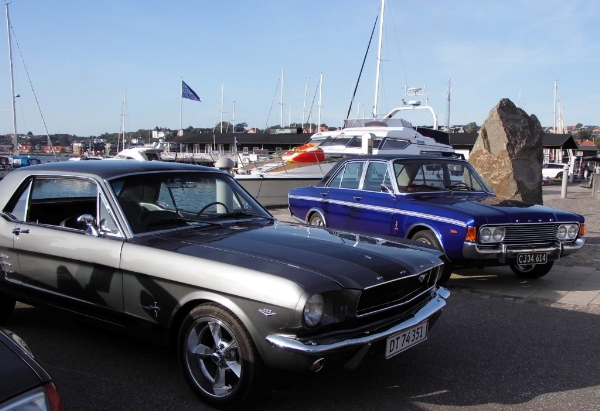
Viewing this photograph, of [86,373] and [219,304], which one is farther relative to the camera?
[86,373]

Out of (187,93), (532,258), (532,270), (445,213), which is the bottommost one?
(532,270)

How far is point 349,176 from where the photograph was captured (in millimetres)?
8430

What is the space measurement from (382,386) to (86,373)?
2.14 meters

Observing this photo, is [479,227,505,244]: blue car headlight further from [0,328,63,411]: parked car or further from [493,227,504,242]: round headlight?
[0,328,63,411]: parked car

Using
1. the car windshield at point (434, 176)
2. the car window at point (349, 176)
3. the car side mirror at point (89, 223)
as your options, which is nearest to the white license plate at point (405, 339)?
the car side mirror at point (89, 223)

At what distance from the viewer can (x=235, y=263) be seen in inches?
134

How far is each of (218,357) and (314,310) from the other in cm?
72

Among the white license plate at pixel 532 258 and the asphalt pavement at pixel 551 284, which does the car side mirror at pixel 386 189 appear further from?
the white license plate at pixel 532 258

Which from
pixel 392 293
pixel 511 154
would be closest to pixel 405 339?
pixel 392 293

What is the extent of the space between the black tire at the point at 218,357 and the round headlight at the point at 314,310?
38cm

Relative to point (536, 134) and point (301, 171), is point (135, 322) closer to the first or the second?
point (536, 134)

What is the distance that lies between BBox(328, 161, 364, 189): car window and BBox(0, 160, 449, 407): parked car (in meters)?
3.43

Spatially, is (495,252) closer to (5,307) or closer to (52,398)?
(5,307)

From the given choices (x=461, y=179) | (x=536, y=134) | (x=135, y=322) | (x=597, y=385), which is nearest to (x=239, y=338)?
(x=135, y=322)
